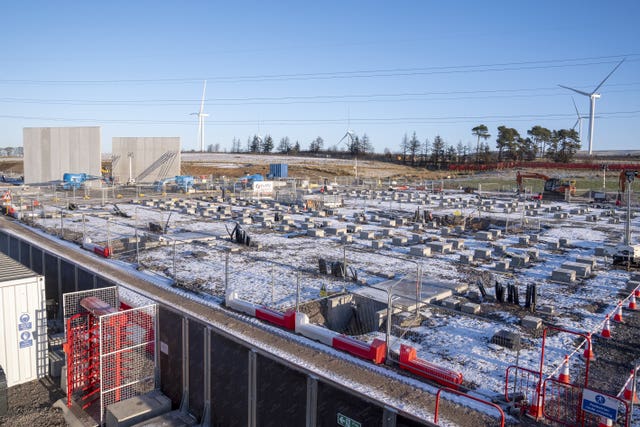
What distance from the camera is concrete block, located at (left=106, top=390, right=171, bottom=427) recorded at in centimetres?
923

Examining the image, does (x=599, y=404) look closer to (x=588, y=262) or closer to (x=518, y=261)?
(x=518, y=261)

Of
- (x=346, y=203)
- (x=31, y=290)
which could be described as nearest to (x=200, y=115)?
(x=346, y=203)

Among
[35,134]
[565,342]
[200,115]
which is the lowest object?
[565,342]

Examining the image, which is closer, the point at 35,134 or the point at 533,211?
the point at 533,211

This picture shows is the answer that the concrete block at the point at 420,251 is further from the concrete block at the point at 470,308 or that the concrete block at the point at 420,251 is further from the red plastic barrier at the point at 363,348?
the red plastic barrier at the point at 363,348

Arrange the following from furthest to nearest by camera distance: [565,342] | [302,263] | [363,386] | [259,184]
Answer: [259,184]
[302,263]
[565,342]
[363,386]

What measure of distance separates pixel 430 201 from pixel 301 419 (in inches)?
1609

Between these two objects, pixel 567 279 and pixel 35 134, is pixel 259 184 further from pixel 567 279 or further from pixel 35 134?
pixel 567 279

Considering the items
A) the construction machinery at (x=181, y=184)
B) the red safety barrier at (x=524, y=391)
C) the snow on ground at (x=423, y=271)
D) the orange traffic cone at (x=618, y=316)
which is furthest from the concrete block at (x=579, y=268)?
the construction machinery at (x=181, y=184)

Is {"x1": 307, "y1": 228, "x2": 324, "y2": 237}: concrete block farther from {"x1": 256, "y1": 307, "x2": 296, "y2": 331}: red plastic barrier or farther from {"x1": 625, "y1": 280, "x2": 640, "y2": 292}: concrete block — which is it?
{"x1": 625, "y1": 280, "x2": 640, "y2": 292}: concrete block

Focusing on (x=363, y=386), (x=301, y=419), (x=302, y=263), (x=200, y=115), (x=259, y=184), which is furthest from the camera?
(x=200, y=115)

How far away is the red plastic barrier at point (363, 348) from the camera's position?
423 inches

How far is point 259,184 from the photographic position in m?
48.2

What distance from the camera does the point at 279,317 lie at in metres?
12.9
